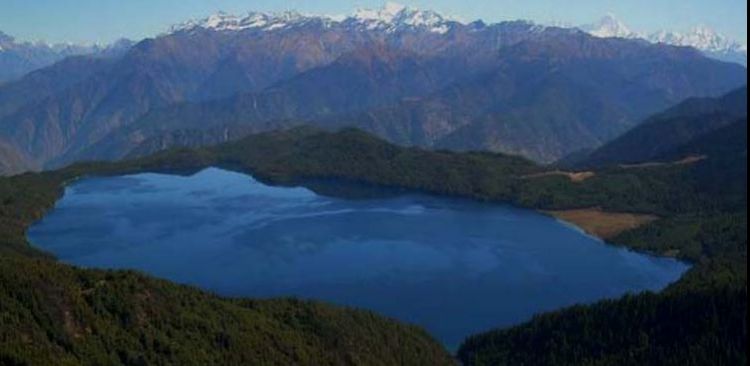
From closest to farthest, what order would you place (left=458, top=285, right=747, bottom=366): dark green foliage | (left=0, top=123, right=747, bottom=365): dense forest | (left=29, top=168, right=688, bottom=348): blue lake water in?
(left=0, top=123, right=747, bottom=365): dense forest
(left=458, top=285, right=747, bottom=366): dark green foliage
(left=29, top=168, right=688, bottom=348): blue lake water

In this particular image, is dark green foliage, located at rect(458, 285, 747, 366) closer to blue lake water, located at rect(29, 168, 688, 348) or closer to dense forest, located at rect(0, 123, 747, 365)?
dense forest, located at rect(0, 123, 747, 365)

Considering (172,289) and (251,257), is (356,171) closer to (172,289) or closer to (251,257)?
(251,257)

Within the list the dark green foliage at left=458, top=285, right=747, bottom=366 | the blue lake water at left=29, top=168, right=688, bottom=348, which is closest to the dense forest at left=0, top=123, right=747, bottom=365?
the dark green foliage at left=458, top=285, right=747, bottom=366

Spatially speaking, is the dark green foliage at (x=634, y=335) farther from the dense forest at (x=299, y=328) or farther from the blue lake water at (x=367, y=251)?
the blue lake water at (x=367, y=251)

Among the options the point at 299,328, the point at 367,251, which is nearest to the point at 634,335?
the point at 299,328

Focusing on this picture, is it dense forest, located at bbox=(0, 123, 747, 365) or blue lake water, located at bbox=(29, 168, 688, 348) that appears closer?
dense forest, located at bbox=(0, 123, 747, 365)

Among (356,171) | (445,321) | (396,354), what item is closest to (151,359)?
(396,354)

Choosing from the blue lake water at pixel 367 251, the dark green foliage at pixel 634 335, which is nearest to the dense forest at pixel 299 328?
the dark green foliage at pixel 634 335

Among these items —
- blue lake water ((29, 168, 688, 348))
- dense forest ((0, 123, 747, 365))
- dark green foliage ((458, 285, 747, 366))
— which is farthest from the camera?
blue lake water ((29, 168, 688, 348))

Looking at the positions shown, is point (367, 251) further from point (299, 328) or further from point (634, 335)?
point (634, 335)
